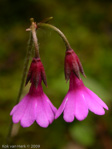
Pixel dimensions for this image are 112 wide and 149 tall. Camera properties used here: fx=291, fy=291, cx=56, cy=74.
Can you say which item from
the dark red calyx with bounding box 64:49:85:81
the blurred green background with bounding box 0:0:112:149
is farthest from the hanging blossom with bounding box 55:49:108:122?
the blurred green background with bounding box 0:0:112:149

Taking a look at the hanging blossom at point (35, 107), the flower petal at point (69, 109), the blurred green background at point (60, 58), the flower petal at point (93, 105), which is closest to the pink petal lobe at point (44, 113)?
the hanging blossom at point (35, 107)

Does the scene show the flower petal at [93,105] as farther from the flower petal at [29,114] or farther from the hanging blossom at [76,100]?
the flower petal at [29,114]

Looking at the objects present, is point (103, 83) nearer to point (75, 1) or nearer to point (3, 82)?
point (3, 82)

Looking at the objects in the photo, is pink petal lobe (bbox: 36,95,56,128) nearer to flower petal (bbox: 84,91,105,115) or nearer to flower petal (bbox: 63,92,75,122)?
flower petal (bbox: 63,92,75,122)

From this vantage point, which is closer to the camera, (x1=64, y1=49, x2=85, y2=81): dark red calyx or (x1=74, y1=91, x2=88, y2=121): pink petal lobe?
(x1=74, y1=91, x2=88, y2=121): pink petal lobe

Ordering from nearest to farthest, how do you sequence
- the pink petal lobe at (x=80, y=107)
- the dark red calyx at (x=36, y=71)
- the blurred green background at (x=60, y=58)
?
the pink petal lobe at (x=80, y=107) < the dark red calyx at (x=36, y=71) < the blurred green background at (x=60, y=58)

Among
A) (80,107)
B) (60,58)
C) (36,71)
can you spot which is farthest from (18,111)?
(60,58)

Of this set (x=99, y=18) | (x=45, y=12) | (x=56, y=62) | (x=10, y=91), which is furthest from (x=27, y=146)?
(x=99, y=18)
